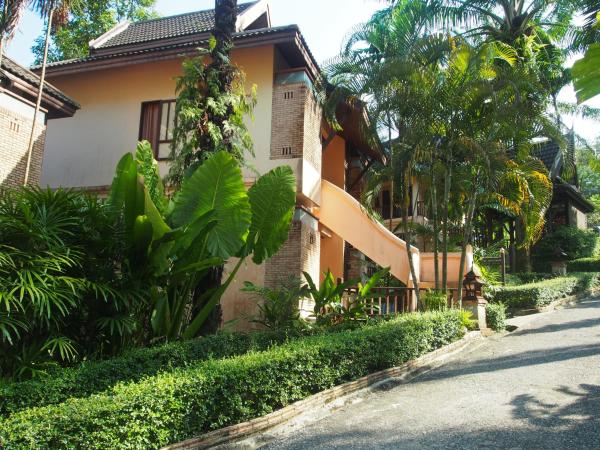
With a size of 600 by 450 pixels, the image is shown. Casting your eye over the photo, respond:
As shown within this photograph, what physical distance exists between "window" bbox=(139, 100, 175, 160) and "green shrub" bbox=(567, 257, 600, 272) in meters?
20.7

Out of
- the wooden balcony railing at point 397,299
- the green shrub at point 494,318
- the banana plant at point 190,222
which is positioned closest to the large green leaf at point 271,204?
the banana plant at point 190,222

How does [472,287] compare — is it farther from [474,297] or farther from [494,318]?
[494,318]

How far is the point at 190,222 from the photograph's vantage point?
813 cm

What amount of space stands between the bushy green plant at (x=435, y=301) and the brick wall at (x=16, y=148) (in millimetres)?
9008

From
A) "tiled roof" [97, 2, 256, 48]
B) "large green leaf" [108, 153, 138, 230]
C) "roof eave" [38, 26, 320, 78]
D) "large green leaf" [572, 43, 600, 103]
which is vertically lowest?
"large green leaf" [572, 43, 600, 103]

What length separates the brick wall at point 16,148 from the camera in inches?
470

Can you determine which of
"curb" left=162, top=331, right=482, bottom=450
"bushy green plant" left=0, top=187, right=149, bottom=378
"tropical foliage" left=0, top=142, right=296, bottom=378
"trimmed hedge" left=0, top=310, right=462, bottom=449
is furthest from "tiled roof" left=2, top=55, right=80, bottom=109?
"curb" left=162, top=331, right=482, bottom=450

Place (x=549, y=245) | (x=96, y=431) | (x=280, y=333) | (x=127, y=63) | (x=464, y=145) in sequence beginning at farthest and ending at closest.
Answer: (x=549, y=245) < (x=127, y=63) < (x=464, y=145) < (x=280, y=333) < (x=96, y=431)

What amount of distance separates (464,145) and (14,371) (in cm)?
912

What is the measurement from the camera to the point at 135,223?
295 inches

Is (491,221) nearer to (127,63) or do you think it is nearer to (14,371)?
(127,63)

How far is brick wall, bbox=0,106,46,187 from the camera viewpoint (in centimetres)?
1193

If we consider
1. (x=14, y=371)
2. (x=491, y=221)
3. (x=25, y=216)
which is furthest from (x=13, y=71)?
(x=491, y=221)

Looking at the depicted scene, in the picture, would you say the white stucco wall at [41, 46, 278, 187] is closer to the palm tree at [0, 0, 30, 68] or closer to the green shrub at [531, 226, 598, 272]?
the palm tree at [0, 0, 30, 68]
